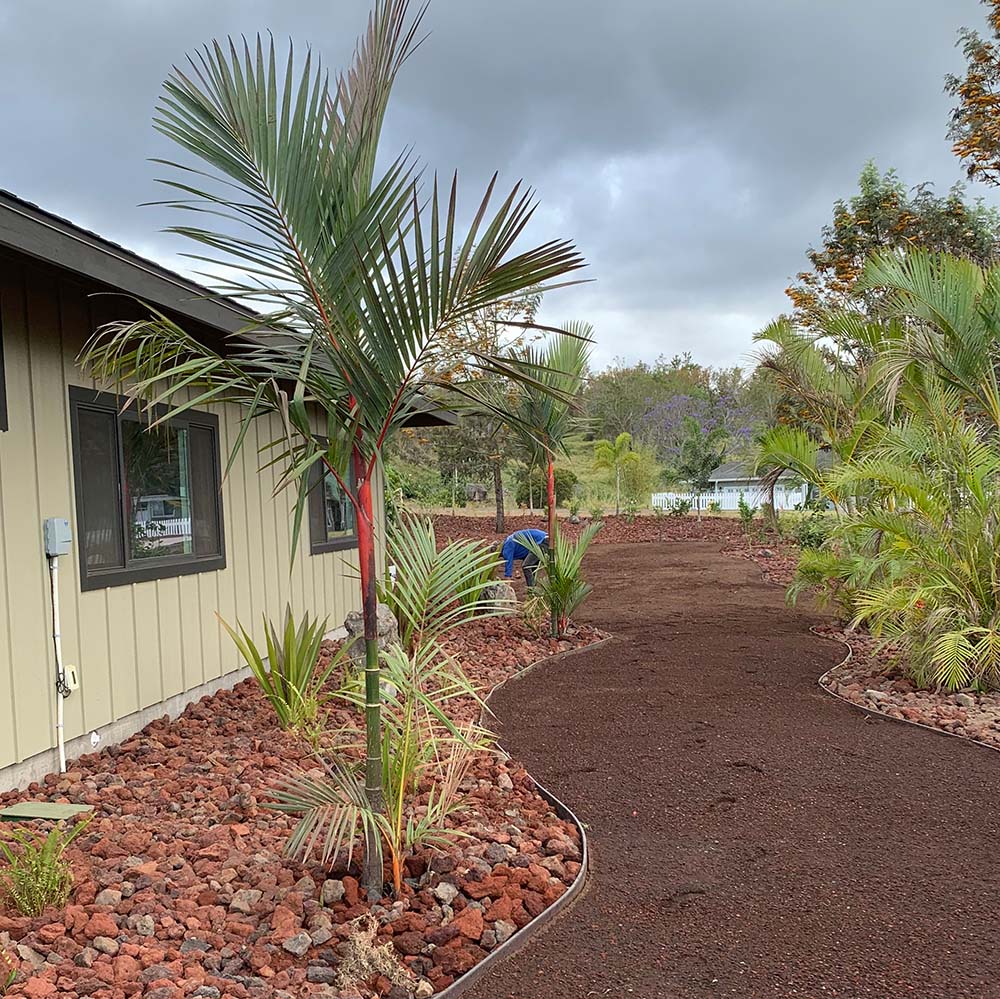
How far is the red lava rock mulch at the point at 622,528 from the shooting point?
58.3ft

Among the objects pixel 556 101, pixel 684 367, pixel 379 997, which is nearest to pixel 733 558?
pixel 556 101

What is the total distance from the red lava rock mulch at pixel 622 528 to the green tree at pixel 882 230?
5127 mm

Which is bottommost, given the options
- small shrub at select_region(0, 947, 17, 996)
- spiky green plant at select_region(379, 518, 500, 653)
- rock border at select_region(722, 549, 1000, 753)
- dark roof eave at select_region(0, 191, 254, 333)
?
rock border at select_region(722, 549, 1000, 753)

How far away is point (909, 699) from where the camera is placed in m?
4.90

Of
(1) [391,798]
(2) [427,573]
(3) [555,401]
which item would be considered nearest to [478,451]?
(3) [555,401]

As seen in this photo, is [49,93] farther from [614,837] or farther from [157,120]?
[614,837]

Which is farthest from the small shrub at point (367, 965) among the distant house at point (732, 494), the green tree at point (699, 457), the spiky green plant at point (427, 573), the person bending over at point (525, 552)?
the green tree at point (699, 457)

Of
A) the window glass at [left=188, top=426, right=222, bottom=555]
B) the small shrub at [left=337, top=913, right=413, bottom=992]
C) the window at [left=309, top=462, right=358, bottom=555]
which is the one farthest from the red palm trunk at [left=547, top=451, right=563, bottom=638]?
the small shrub at [left=337, top=913, right=413, bottom=992]

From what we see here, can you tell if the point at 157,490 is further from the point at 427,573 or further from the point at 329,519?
the point at 329,519

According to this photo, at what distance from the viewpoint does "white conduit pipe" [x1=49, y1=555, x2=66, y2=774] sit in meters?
3.55

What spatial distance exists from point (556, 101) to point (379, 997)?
831 centimetres

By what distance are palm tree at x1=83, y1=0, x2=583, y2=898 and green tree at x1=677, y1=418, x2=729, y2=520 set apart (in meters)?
19.7

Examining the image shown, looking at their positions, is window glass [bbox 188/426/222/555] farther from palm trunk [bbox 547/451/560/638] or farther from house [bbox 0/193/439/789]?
palm trunk [bbox 547/451/560/638]

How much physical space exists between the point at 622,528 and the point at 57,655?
16.8m
